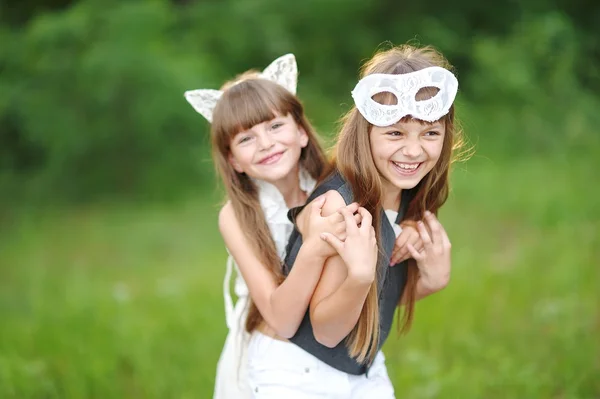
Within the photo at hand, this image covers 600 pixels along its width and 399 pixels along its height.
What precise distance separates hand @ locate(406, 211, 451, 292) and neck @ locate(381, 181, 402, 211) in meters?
0.11

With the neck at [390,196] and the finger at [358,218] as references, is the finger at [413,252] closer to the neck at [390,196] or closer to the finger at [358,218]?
the neck at [390,196]

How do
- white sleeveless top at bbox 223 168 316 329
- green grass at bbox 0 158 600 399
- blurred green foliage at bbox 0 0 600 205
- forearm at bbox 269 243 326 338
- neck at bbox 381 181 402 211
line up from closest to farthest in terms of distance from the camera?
forearm at bbox 269 243 326 338 < neck at bbox 381 181 402 211 < white sleeveless top at bbox 223 168 316 329 < green grass at bbox 0 158 600 399 < blurred green foliage at bbox 0 0 600 205

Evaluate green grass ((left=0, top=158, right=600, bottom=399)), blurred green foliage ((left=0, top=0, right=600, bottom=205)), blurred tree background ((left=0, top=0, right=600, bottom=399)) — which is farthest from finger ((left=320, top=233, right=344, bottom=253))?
blurred green foliage ((left=0, top=0, right=600, bottom=205))

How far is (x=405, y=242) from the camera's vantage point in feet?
7.37

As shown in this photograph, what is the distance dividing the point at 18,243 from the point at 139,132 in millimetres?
1817

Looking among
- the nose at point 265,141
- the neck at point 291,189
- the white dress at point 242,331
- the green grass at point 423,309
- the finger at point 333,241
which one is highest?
the nose at point 265,141

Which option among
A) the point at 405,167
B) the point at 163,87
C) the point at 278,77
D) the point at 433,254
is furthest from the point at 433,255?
the point at 163,87

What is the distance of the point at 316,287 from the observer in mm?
2051

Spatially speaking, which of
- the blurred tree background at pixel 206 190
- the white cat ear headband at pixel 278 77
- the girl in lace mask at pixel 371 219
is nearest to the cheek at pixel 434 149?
the girl in lace mask at pixel 371 219

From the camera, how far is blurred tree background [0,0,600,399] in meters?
3.68

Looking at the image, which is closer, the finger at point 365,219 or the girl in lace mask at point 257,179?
the finger at point 365,219

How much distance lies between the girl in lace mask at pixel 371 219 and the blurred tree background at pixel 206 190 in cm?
80

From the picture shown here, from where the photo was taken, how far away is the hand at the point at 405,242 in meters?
2.25

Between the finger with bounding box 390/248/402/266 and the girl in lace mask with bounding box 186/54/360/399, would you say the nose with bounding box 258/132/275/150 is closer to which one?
the girl in lace mask with bounding box 186/54/360/399
